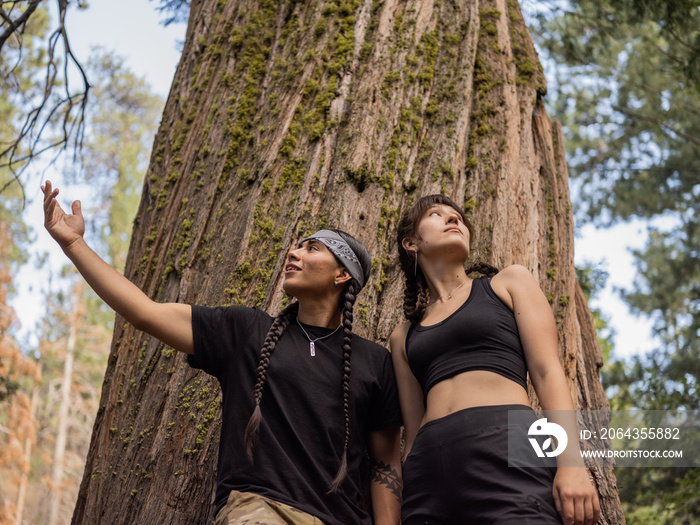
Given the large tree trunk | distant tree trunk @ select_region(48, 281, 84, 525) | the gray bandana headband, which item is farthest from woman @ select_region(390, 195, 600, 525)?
distant tree trunk @ select_region(48, 281, 84, 525)

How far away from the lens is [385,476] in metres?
2.72

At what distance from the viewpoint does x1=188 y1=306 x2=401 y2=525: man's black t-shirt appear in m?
2.38

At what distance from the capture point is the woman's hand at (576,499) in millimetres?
2131

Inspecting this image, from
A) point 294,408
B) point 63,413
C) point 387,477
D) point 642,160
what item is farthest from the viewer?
point 63,413

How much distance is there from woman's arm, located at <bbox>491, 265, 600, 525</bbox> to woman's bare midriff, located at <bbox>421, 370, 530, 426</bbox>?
0.12 meters

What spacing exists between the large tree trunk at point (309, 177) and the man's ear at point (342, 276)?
57cm

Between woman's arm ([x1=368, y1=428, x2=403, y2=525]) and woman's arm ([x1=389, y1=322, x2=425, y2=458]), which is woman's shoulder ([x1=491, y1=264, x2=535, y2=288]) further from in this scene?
woman's arm ([x1=368, y1=428, x2=403, y2=525])

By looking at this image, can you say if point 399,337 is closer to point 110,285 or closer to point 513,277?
point 513,277

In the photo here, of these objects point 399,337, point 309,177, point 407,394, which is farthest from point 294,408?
point 309,177

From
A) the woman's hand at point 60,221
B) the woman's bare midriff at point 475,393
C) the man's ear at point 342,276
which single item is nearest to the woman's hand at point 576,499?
the woman's bare midriff at point 475,393

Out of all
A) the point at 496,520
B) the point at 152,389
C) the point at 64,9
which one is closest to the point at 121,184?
the point at 64,9

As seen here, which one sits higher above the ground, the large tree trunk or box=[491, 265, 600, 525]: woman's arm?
the large tree trunk

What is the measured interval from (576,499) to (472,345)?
2.27 ft
